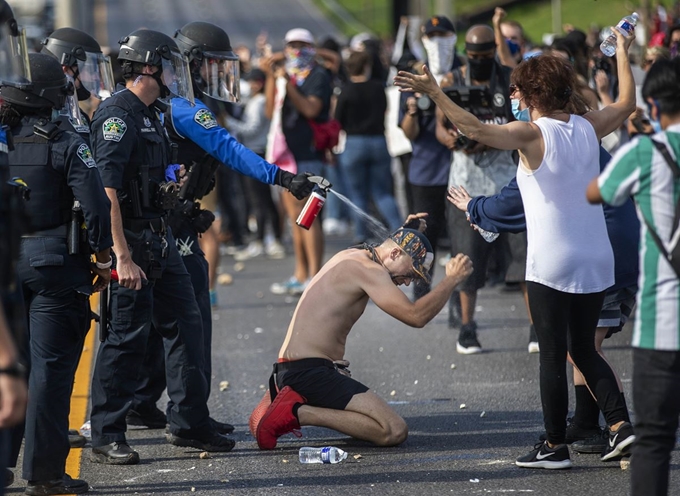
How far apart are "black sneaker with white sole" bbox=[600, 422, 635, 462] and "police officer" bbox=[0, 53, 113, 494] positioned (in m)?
2.42

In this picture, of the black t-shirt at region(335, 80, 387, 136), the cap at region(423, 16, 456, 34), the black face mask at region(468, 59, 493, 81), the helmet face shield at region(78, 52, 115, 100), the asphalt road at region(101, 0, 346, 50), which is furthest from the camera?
the asphalt road at region(101, 0, 346, 50)

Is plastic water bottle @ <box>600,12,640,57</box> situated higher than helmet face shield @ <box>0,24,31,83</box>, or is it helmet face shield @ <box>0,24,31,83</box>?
plastic water bottle @ <box>600,12,640,57</box>

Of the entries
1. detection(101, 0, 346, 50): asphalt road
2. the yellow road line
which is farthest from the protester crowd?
detection(101, 0, 346, 50): asphalt road

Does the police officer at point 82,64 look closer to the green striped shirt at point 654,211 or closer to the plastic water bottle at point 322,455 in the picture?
the plastic water bottle at point 322,455

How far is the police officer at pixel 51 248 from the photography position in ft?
16.4

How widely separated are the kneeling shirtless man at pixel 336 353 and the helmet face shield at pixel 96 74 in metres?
1.63

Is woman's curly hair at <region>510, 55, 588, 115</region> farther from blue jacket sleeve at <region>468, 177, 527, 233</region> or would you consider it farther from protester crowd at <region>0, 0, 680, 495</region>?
blue jacket sleeve at <region>468, 177, 527, 233</region>

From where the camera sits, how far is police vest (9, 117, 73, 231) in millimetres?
4992

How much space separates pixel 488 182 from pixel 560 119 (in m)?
2.95

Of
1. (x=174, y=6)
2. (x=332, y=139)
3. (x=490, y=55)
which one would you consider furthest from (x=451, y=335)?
(x=174, y=6)

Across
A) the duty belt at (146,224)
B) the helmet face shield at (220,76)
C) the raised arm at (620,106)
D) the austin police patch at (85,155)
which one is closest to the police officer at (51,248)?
the austin police patch at (85,155)

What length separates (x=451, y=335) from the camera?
8.66m

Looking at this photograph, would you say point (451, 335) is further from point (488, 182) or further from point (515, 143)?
point (515, 143)

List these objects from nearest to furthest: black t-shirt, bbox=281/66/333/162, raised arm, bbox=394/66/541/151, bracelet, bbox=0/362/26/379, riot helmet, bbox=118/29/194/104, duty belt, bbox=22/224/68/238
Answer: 1. bracelet, bbox=0/362/26/379
2. raised arm, bbox=394/66/541/151
3. duty belt, bbox=22/224/68/238
4. riot helmet, bbox=118/29/194/104
5. black t-shirt, bbox=281/66/333/162
